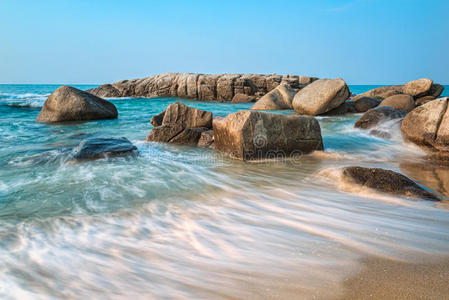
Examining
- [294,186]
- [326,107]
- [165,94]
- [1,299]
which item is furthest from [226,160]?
[165,94]

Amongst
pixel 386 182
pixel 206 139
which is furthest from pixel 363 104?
pixel 386 182

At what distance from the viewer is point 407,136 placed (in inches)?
226

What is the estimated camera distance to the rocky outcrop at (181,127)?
19.6ft

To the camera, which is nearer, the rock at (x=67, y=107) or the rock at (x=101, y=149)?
the rock at (x=101, y=149)

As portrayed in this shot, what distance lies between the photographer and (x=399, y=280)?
1.37 meters

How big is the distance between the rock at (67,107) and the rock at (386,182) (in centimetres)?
932

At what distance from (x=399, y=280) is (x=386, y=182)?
173 cm

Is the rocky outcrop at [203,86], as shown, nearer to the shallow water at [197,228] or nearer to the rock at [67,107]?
the rock at [67,107]

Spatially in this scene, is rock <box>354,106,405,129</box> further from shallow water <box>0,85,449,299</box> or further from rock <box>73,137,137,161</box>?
rock <box>73,137,137,161</box>

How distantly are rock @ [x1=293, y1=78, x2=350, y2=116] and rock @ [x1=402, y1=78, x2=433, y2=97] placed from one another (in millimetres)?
7733

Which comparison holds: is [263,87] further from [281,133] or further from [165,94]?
[281,133]

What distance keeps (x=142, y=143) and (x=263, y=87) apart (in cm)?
2105

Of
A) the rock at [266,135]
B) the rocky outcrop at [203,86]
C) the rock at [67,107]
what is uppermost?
the rocky outcrop at [203,86]

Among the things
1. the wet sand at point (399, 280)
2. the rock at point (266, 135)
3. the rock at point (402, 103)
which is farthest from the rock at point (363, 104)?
the wet sand at point (399, 280)
